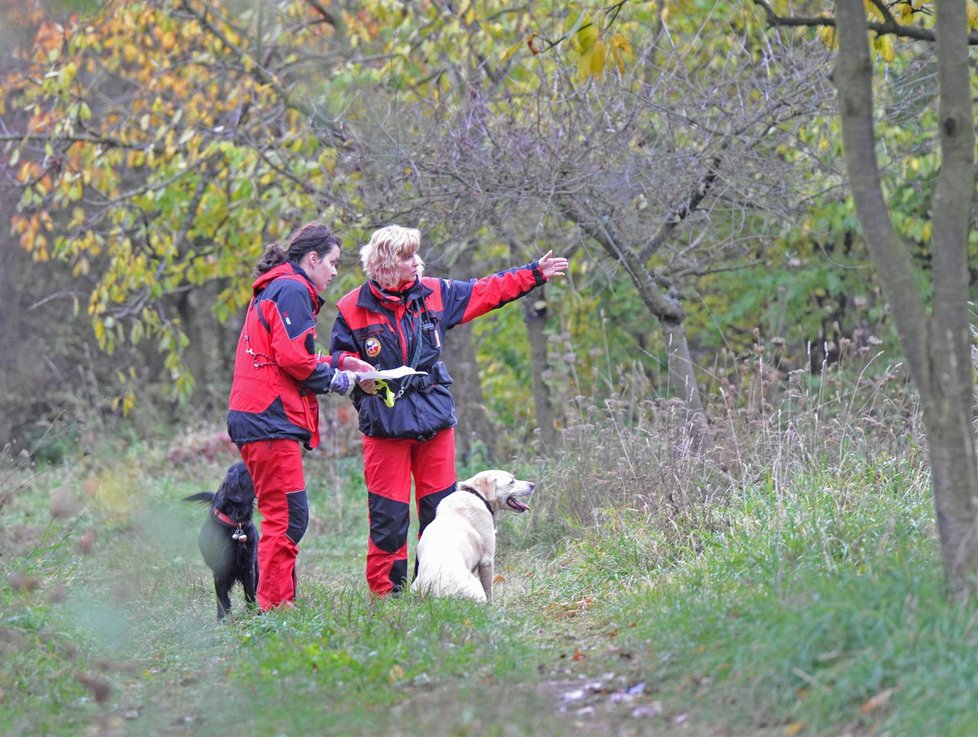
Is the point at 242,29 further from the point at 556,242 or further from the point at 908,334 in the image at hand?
the point at 908,334

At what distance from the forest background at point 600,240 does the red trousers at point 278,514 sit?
76cm

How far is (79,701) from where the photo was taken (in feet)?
17.0

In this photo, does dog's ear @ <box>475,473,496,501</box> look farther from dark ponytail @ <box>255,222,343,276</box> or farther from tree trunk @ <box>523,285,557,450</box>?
tree trunk @ <box>523,285,557,450</box>

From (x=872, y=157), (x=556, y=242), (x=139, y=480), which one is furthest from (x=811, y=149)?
(x=139, y=480)

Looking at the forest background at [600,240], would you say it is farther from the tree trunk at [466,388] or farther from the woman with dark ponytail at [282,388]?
the woman with dark ponytail at [282,388]

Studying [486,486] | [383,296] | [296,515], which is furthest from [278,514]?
[383,296]

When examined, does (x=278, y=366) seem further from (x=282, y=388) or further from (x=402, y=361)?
(x=402, y=361)

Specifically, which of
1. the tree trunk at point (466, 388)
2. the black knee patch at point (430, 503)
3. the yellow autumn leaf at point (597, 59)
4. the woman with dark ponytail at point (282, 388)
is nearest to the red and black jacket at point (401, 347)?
the woman with dark ponytail at point (282, 388)

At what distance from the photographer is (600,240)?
889cm

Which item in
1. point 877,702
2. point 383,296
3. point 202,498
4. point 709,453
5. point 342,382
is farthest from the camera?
point 709,453

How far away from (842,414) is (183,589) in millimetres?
4452

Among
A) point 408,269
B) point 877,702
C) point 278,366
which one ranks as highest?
point 408,269

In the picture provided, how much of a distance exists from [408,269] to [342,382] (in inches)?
30.4

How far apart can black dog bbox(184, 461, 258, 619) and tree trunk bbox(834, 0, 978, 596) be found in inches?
154
